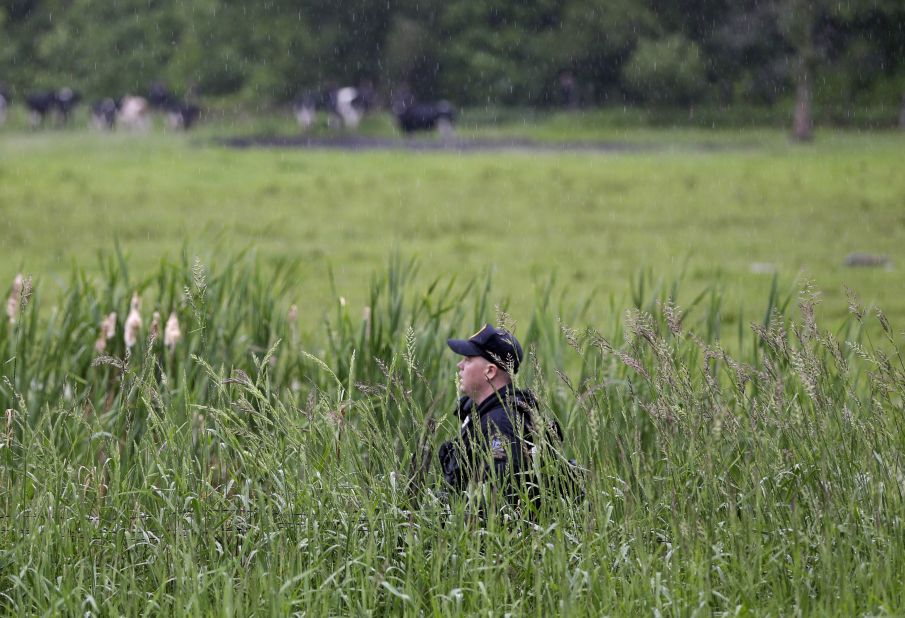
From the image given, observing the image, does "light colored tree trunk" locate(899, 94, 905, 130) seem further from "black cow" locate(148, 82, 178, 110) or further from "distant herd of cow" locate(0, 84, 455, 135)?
"black cow" locate(148, 82, 178, 110)

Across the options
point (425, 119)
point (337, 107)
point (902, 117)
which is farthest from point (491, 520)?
point (337, 107)

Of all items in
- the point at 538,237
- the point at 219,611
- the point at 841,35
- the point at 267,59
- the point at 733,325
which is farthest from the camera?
the point at 267,59

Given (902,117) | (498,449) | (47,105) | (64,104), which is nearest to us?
(498,449)

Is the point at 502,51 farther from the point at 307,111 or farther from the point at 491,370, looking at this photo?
the point at 491,370

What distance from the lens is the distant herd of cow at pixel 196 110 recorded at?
34750mm

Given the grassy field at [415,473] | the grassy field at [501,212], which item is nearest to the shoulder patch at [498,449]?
the grassy field at [415,473]

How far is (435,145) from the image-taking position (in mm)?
30484

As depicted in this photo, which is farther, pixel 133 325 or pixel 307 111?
pixel 307 111

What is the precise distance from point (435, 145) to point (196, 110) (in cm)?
991

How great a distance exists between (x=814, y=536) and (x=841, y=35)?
30833mm

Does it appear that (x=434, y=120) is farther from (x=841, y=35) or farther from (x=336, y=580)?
(x=336, y=580)

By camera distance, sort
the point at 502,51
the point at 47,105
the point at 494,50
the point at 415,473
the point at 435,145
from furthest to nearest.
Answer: the point at 494,50 → the point at 502,51 → the point at 47,105 → the point at 435,145 → the point at 415,473

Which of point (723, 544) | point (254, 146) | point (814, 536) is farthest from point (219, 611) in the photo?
point (254, 146)

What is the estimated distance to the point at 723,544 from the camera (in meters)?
4.27
